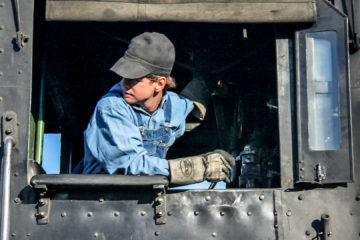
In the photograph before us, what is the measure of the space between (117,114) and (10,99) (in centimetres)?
60

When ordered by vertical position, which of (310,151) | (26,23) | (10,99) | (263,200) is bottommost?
(263,200)

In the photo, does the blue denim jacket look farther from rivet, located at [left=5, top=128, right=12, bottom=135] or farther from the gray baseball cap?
rivet, located at [left=5, top=128, right=12, bottom=135]

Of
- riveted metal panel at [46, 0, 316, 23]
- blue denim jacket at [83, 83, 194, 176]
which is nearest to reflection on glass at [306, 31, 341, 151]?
riveted metal panel at [46, 0, 316, 23]

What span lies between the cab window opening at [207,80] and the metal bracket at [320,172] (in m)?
1.05

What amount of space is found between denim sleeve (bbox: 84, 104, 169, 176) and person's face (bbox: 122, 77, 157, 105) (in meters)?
0.17

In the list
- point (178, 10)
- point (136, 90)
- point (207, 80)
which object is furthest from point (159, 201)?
point (207, 80)

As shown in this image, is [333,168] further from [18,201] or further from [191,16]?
[18,201]

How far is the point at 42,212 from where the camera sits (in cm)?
361

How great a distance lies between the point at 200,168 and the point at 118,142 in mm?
476

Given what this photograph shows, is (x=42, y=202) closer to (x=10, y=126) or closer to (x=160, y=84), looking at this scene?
(x=10, y=126)

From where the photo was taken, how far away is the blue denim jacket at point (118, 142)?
12.0 feet

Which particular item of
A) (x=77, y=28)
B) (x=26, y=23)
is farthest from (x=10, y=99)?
(x=77, y=28)

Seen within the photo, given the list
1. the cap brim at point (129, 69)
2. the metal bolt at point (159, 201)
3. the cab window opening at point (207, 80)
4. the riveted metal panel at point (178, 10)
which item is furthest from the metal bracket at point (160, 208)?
the cab window opening at point (207, 80)

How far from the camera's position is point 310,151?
3684mm
